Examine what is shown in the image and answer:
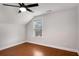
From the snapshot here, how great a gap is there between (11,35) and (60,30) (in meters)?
1.24

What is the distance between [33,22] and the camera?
1891 millimetres

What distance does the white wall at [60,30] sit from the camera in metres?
1.92

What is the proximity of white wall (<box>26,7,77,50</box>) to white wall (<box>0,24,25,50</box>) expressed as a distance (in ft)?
0.74

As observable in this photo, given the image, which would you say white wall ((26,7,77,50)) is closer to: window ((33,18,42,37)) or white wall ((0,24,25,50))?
window ((33,18,42,37))

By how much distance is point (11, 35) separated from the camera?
1905 mm

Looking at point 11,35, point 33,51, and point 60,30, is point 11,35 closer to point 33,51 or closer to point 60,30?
point 33,51

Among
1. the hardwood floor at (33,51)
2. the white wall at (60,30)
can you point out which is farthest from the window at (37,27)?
the hardwood floor at (33,51)

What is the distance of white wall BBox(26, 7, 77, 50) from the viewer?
1920 millimetres

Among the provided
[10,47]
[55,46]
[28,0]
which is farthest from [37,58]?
[55,46]

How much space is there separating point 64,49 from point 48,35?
570 mm

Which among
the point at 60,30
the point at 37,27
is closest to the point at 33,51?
the point at 37,27

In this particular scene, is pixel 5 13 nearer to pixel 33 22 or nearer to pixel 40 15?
pixel 33 22

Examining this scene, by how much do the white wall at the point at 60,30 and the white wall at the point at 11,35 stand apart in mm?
224

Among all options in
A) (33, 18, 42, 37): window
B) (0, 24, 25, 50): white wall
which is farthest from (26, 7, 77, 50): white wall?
(0, 24, 25, 50): white wall
